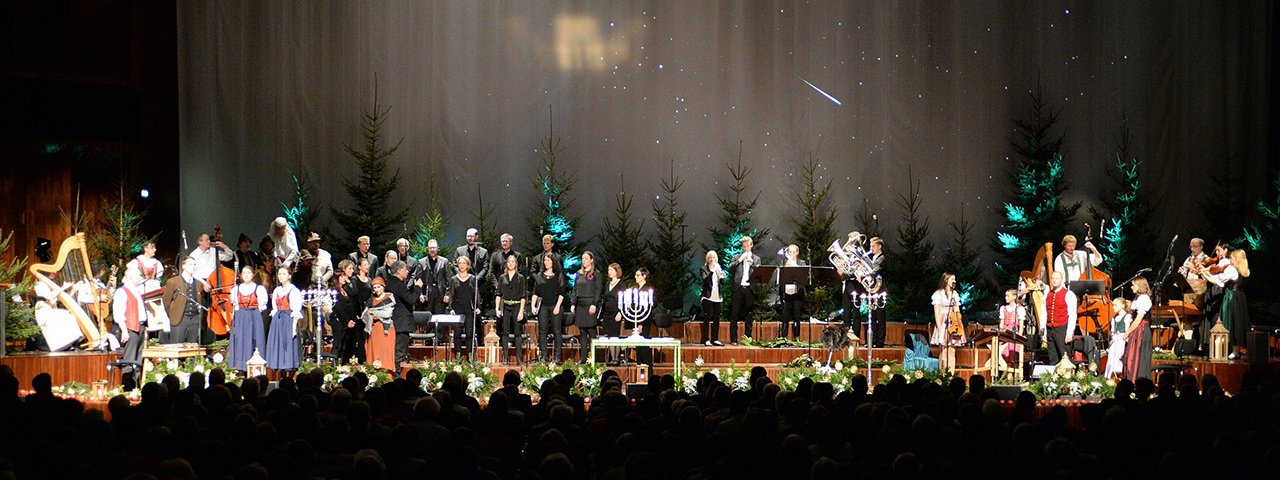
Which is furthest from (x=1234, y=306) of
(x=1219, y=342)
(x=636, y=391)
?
(x=636, y=391)

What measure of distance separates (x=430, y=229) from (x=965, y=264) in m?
7.83

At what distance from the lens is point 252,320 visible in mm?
12477

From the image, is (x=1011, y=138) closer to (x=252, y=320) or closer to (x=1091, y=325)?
(x=1091, y=325)

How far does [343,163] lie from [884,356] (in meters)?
9.06

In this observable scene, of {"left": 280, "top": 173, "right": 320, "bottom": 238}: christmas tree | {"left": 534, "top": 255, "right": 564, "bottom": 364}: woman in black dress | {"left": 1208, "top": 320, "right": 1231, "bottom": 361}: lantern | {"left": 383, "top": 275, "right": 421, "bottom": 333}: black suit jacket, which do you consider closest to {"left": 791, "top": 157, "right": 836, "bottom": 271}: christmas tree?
{"left": 534, "top": 255, "right": 564, "bottom": 364}: woman in black dress

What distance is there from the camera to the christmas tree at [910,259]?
17.6m

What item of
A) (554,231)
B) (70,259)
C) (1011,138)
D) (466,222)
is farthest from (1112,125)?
(70,259)

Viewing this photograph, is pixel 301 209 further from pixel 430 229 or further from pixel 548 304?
pixel 548 304

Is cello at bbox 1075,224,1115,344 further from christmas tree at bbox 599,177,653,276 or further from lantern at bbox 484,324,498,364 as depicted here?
lantern at bbox 484,324,498,364

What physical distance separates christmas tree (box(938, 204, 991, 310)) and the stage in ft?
6.97

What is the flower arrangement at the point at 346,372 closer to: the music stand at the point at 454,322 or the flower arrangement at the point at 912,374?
the music stand at the point at 454,322

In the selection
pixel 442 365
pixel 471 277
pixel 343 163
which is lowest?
pixel 442 365

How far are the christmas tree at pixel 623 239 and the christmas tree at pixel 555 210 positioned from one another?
328 mm

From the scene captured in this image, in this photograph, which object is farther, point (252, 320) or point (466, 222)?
point (466, 222)
